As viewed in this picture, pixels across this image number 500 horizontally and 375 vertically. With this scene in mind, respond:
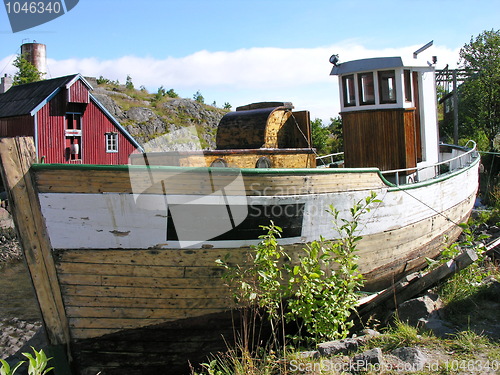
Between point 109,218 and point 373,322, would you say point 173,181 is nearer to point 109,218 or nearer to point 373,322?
point 109,218

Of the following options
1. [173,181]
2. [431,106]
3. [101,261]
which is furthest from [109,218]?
[431,106]

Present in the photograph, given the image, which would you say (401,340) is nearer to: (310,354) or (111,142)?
(310,354)

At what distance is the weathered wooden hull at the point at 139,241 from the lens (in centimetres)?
511

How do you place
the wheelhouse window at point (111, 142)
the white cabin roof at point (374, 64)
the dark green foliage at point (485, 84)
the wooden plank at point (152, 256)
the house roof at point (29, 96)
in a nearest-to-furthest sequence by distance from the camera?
the wooden plank at point (152, 256), the white cabin roof at point (374, 64), the dark green foliage at point (485, 84), the house roof at point (29, 96), the wheelhouse window at point (111, 142)

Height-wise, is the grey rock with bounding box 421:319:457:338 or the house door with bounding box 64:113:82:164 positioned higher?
the house door with bounding box 64:113:82:164

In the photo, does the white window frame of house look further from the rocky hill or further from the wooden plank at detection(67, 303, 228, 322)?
the wooden plank at detection(67, 303, 228, 322)

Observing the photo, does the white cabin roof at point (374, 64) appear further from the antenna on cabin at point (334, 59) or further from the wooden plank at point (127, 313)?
the wooden plank at point (127, 313)

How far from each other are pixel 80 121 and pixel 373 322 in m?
22.9

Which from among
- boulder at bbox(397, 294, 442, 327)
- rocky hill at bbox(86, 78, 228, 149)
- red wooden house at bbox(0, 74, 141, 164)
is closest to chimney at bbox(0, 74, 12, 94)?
rocky hill at bbox(86, 78, 228, 149)

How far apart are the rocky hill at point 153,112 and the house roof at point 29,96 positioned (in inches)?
520

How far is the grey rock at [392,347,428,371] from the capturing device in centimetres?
439

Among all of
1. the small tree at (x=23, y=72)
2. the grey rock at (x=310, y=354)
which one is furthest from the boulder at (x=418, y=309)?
the small tree at (x=23, y=72)

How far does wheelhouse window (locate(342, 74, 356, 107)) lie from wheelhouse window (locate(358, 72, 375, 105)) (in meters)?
0.19

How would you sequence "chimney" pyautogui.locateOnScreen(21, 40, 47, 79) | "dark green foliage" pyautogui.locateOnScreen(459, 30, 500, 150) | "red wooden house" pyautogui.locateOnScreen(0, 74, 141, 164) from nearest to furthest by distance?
"dark green foliage" pyautogui.locateOnScreen(459, 30, 500, 150), "red wooden house" pyautogui.locateOnScreen(0, 74, 141, 164), "chimney" pyautogui.locateOnScreen(21, 40, 47, 79)
